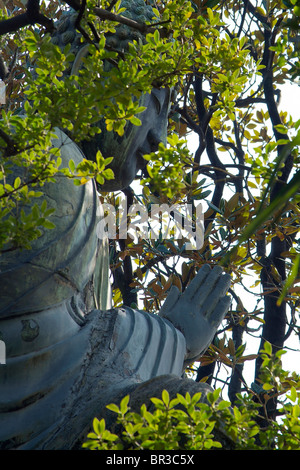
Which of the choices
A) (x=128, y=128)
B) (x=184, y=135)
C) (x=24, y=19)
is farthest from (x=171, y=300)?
(x=184, y=135)

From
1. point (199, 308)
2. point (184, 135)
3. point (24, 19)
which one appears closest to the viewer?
point (24, 19)

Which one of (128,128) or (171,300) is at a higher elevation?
(128,128)

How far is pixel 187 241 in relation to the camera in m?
4.19

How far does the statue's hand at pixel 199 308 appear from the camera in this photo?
281cm

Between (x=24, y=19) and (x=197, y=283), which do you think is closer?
(x=24, y=19)

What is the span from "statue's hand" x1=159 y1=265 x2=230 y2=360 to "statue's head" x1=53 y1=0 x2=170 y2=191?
1.89 ft

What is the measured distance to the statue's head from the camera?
2.92 meters

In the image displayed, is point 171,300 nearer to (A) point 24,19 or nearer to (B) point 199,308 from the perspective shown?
(B) point 199,308

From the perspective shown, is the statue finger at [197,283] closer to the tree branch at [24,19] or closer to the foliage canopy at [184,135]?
the foliage canopy at [184,135]

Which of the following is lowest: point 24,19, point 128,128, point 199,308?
point 199,308

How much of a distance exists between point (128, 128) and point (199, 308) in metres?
0.83

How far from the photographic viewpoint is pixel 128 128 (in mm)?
2918

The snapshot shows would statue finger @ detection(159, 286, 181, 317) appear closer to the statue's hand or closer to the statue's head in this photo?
the statue's hand
